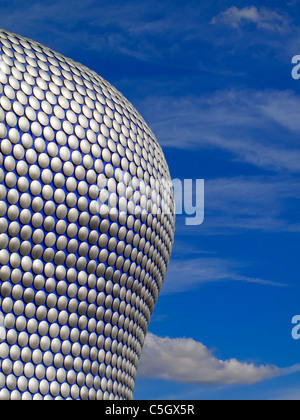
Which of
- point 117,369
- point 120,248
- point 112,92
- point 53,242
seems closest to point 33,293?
point 53,242

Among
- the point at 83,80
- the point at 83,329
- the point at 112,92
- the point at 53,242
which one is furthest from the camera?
the point at 112,92

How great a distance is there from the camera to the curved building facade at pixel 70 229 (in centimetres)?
4225

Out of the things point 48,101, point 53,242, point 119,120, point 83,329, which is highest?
point 119,120

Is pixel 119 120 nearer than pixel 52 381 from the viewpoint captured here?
No

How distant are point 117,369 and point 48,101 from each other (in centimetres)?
2117

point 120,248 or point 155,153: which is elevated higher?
point 155,153

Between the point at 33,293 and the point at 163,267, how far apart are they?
18.3m

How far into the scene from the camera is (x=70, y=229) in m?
46.0

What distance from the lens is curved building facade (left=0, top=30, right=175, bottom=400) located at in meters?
42.2

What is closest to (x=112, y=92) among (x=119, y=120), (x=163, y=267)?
(x=119, y=120)

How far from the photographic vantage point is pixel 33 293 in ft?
143
